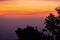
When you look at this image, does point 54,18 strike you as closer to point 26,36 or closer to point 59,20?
point 59,20

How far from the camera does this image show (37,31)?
133 feet

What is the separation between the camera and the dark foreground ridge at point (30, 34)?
39312 mm

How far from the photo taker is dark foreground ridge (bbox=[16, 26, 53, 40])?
129 ft

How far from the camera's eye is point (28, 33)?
39.7 m

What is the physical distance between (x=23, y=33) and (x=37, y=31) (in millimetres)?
1731

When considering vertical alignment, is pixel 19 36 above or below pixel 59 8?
below

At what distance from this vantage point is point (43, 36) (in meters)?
39.6

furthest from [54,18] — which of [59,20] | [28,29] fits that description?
[28,29]

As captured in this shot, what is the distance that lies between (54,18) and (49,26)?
44.9 inches

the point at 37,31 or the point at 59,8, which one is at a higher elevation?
the point at 59,8

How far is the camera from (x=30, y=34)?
3966cm

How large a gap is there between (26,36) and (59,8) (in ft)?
17.9

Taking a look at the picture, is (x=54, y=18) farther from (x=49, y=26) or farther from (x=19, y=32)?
(x=19, y=32)

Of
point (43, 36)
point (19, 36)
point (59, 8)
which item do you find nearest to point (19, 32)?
point (19, 36)
